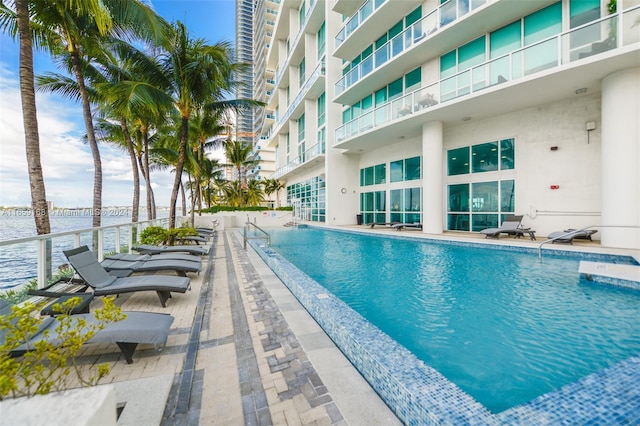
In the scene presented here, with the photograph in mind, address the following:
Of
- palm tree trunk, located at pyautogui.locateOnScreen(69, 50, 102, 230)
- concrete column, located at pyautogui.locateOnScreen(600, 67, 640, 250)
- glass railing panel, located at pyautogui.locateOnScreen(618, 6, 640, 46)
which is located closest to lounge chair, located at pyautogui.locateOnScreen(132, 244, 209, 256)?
palm tree trunk, located at pyautogui.locateOnScreen(69, 50, 102, 230)

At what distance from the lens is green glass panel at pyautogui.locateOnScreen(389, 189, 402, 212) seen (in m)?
16.9

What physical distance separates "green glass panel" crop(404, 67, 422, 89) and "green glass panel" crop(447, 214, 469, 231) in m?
7.39

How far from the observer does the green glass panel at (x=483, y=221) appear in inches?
491

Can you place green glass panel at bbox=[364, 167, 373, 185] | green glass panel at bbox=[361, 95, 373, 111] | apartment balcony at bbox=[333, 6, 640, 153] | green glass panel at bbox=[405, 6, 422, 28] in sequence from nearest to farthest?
apartment balcony at bbox=[333, 6, 640, 153], green glass panel at bbox=[405, 6, 422, 28], green glass panel at bbox=[361, 95, 373, 111], green glass panel at bbox=[364, 167, 373, 185]

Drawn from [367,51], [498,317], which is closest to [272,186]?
[367,51]

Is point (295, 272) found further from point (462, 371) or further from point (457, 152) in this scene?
point (457, 152)

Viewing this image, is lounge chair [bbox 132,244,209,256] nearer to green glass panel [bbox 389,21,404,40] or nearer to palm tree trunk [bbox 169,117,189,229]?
palm tree trunk [bbox 169,117,189,229]

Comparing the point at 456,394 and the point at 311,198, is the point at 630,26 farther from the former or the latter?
the point at 311,198

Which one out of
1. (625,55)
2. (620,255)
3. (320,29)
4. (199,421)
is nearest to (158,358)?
(199,421)

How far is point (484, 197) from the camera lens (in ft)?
42.0

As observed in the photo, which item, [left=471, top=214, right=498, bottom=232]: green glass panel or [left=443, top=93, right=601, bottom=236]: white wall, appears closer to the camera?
[left=443, top=93, right=601, bottom=236]: white wall

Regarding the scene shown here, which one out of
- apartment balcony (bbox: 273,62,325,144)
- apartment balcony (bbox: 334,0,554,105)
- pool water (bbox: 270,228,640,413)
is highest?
apartment balcony (bbox: 273,62,325,144)

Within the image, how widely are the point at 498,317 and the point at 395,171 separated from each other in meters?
13.9

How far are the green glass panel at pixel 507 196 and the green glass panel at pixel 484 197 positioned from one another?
247 millimetres
